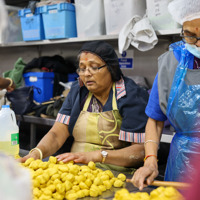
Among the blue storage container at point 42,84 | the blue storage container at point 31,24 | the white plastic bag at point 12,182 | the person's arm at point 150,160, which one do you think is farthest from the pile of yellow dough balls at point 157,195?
the blue storage container at point 31,24

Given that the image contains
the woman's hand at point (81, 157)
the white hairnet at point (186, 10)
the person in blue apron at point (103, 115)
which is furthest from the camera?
the person in blue apron at point (103, 115)

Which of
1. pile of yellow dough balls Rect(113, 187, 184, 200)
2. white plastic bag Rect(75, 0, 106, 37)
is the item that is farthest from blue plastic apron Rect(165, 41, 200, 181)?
white plastic bag Rect(75, 0, 106, 37)

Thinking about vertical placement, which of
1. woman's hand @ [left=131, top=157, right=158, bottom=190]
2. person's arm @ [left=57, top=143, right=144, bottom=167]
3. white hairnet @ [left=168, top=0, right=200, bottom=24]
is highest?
white hairnet @ [left=168, top=0, right=200, bottom=24]

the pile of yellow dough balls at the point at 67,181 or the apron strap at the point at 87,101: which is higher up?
the apron strap at the point at 87,101

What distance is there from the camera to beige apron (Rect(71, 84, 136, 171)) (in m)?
2.03

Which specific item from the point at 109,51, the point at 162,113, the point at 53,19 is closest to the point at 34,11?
the point at 53,19

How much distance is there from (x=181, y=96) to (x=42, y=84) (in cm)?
234

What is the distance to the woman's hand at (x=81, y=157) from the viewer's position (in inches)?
67.1

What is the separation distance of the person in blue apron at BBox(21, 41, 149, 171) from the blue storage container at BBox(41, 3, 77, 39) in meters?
1.29

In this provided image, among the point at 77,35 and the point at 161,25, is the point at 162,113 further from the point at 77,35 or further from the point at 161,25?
Answer: the point at 77,35

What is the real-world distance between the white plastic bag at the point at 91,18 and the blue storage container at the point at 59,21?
0.55 ft

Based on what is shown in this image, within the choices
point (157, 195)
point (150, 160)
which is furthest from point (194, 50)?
point (157, 195)

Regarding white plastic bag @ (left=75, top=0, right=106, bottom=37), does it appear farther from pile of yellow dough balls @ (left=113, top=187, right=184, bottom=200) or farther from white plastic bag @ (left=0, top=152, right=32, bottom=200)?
white plastic bag @ (left=0, top=152, right=32, bottom=200)

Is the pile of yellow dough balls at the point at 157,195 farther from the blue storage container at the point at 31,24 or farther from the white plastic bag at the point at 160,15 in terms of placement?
the blue storage container at the point at 31,24
